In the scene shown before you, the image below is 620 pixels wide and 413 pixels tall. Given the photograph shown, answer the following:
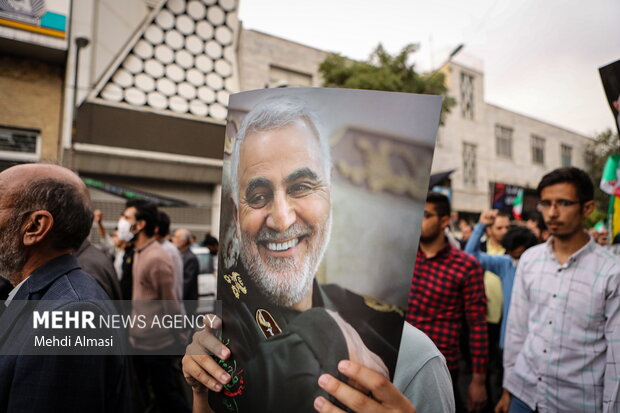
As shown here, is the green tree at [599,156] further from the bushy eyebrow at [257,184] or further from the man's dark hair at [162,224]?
the bushy eyebrow at [257,184]

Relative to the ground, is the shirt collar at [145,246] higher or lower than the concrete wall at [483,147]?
lower

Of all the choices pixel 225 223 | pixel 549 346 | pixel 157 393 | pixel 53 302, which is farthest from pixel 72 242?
pixel 157 393

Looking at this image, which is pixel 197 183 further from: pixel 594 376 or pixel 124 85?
pixel 594 376

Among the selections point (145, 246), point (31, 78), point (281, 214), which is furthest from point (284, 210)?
point (31, 78)

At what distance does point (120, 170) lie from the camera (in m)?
10.5

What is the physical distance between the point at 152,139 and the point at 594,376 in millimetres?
10883

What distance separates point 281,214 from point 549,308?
190cm

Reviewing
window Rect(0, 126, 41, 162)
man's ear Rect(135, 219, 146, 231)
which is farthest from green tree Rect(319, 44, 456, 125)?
man's ear Rect(135, 219, 146, 231)

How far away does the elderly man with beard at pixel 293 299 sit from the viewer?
25.9 inches

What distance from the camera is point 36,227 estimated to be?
1.33 metres

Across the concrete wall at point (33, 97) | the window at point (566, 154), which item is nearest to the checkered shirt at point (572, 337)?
the concrete wall at point (33, 97)

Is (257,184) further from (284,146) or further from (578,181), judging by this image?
(578,181)

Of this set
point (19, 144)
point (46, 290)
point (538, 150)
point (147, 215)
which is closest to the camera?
point (46, 290)

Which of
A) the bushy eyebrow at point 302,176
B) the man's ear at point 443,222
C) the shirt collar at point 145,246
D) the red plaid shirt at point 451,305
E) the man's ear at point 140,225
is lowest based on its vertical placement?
the red plaid shirt at point 451,305
